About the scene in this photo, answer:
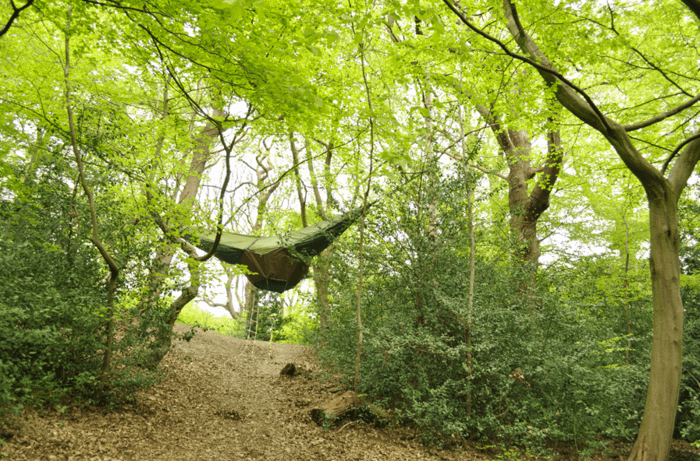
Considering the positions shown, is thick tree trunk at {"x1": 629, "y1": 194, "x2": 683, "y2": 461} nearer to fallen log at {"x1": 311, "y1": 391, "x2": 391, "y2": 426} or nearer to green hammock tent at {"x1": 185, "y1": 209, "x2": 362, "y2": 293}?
fallen log at {"x1": 311, "y1": 391, "x2": 391, "y2": 426}

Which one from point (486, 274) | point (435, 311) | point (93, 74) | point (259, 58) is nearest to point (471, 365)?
point (435, 311)

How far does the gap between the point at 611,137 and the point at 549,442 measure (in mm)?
2926

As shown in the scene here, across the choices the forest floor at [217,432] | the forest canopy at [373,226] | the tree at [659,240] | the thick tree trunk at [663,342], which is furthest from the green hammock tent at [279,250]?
the thick tree trunk at [663,342]

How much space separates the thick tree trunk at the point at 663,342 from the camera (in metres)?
3.02

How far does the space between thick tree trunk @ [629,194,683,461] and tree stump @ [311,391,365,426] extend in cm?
236

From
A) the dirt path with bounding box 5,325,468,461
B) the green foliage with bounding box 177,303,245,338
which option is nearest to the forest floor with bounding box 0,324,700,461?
the dirt path with bounding box 5,325,468,461

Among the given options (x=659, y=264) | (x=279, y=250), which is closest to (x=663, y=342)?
(x=659, y=264)

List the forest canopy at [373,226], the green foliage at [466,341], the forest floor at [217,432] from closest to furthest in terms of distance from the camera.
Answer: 1. the forest floor at [217,432]
2. the forest canopy at [373,226]
3. the green foliage at [466,341]

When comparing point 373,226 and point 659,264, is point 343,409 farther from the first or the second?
point 659,264

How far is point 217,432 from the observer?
325 cm

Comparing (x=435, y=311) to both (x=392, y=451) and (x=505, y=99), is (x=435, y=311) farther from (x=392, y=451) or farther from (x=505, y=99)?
(x=505, y=99)

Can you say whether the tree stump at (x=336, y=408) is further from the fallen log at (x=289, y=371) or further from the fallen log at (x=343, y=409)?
the fallen log at (x=289, y=371)

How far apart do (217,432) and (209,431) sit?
68 mm

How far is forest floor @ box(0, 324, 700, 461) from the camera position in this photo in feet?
7.95
